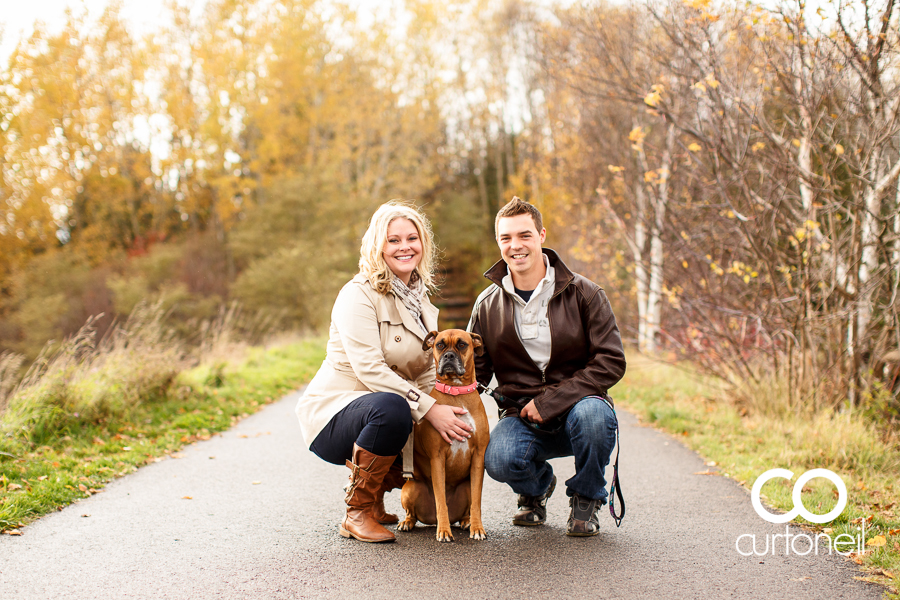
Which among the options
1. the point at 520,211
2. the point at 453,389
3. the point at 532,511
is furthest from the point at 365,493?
the point at 520,211

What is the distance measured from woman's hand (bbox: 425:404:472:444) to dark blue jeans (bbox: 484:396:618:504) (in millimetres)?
359

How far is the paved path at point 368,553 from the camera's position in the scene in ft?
10.8

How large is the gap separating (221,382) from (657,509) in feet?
25.3

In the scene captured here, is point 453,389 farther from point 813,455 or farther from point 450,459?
point 813,455

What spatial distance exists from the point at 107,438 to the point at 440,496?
170 inches

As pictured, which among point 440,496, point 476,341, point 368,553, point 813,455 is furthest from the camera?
point 813,455

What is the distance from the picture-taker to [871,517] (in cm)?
414

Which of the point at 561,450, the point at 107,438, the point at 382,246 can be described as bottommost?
the point at 107,438

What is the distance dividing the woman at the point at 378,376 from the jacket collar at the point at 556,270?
446mm

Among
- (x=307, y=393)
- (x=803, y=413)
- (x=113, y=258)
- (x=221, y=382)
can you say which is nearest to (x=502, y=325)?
(x=307, y=393)

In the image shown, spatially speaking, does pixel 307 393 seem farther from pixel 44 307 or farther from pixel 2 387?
pixel 44 307

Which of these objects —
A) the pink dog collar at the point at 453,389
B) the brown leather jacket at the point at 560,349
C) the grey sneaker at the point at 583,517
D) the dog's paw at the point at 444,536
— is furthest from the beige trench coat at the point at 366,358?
the grey sneaker at the point at 583,517

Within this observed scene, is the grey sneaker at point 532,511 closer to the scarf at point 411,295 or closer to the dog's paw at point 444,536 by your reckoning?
the dog's paw at point 444,536

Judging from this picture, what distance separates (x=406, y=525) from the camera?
4.22 meters
